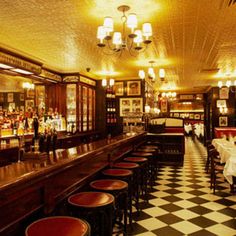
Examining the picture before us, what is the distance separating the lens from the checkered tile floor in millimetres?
3510

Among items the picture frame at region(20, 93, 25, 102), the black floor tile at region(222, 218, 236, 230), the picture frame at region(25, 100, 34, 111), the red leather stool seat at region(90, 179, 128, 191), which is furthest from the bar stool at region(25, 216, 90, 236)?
the picture frame at region(25, 100, 34, 111)

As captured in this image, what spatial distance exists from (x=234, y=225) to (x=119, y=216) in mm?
1675

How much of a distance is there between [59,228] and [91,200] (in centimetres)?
65

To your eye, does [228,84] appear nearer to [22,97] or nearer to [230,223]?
[230,223]

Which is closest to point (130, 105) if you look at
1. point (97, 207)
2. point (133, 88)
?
point (133, 88)

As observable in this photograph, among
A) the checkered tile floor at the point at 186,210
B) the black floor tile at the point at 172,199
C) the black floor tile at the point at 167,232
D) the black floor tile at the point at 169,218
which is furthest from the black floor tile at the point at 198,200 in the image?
the black floor tile at the point at 167,232

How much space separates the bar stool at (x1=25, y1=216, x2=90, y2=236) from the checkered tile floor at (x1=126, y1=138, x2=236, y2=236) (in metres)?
1.77

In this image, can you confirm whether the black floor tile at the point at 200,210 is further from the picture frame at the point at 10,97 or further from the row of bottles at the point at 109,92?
the row of bottles at the point at 109,92

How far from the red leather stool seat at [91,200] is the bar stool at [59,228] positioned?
0.39 m

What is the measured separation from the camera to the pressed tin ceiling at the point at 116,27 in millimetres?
3668

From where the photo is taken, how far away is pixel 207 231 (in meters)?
3.45

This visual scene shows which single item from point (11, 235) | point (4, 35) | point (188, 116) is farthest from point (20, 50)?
point (188, 116)

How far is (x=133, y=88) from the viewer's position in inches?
416

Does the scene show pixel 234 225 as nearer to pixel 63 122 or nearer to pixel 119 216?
pixel 119 216
